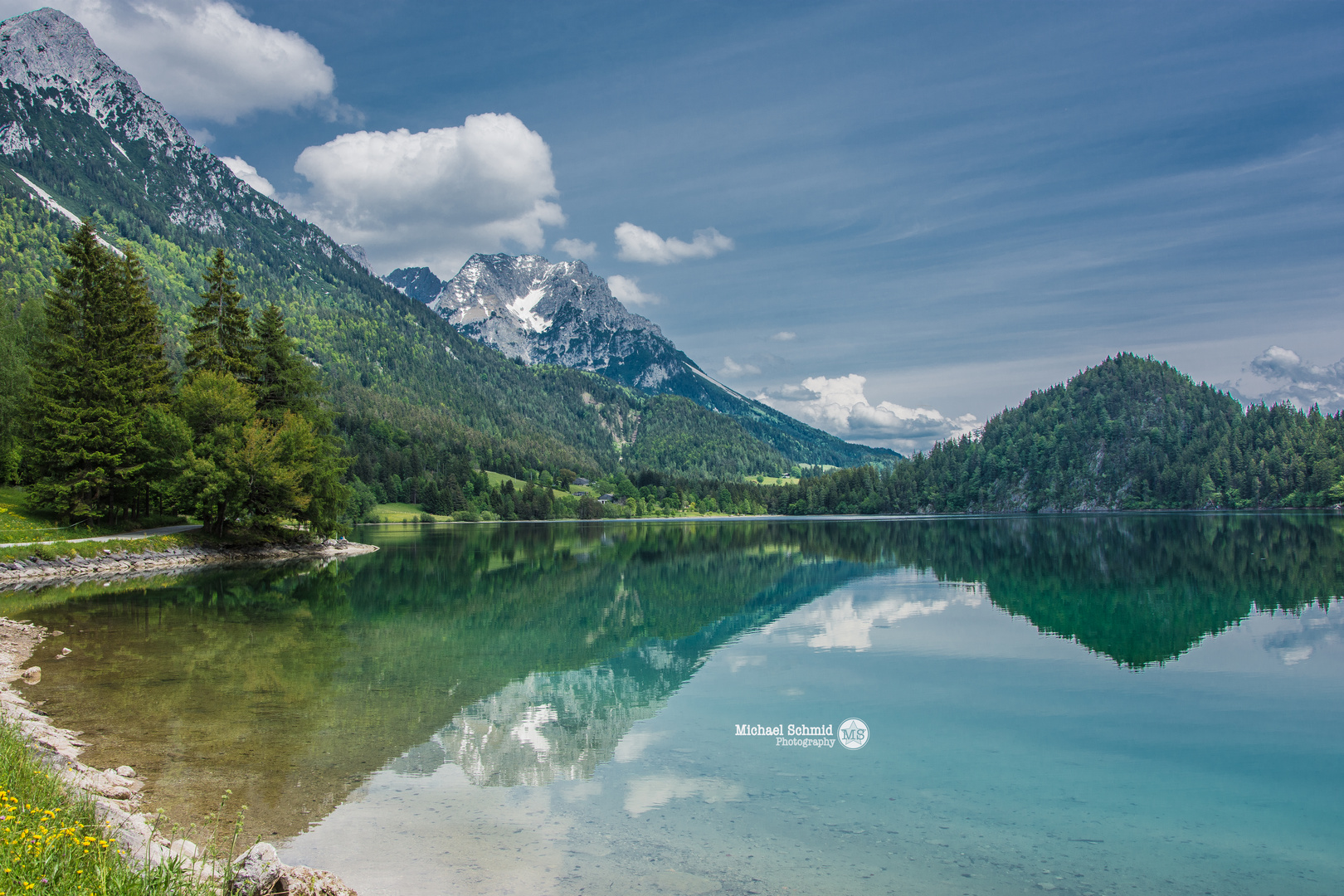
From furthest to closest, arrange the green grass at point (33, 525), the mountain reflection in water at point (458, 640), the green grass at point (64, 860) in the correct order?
the green grass at point (33, 525) → the mountain reflection in water at point (458, 640) → the green grass at point (64, 860)

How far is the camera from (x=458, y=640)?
29.6 m

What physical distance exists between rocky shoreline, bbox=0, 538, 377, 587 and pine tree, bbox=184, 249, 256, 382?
1595 centimetres

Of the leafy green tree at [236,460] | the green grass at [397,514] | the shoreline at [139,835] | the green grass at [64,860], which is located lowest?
the green grass at [397,514]

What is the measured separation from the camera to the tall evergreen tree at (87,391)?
50.6 metres

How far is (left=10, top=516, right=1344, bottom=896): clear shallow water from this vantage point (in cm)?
1134

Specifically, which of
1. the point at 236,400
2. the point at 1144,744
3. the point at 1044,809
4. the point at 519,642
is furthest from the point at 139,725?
the point at 236,400

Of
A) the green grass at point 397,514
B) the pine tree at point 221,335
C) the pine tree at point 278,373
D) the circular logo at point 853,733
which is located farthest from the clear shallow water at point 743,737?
the green grass at point 397,514

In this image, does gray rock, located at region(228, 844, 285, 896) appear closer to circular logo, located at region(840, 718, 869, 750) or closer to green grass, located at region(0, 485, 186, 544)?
circular logo, located at region(840, 718, 869, 750)

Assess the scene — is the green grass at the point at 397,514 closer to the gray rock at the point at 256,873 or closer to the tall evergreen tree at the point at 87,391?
the tall evergreen tree at the point at 87,391

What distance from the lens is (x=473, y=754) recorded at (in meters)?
15.9

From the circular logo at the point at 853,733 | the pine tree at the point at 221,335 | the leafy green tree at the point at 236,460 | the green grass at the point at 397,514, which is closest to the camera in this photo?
the circular logo at the point at 853,733

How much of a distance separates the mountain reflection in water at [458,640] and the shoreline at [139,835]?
0.65 metres

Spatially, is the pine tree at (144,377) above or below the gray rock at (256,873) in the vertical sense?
above

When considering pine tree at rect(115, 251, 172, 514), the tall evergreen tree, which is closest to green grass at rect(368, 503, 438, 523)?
pine tree at rect(115, 251, 172, 514)
